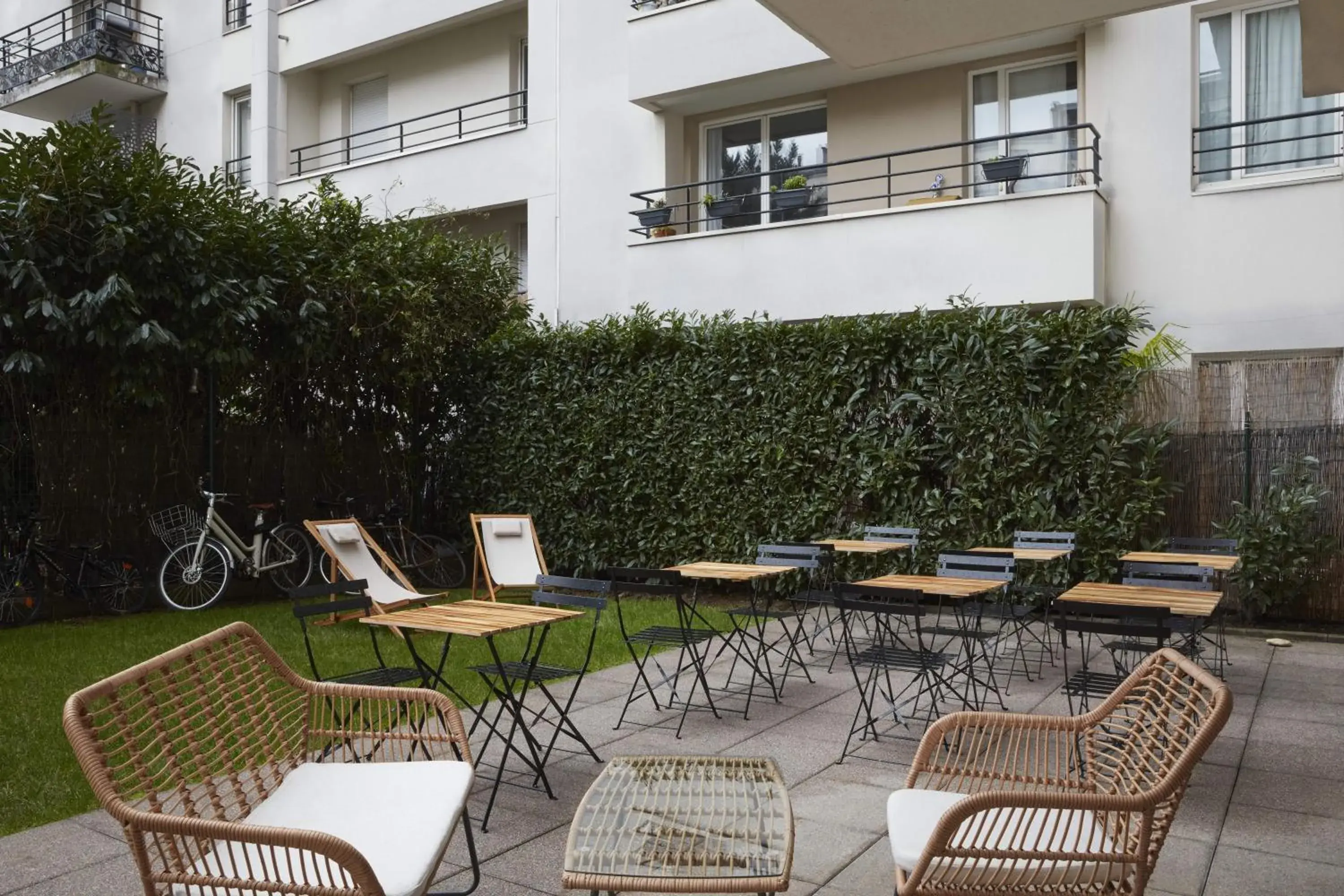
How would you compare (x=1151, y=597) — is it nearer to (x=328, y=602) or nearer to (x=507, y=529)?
(x=328, y=602)

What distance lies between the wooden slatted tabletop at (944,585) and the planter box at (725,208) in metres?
7.16

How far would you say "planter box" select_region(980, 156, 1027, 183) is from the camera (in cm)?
1138

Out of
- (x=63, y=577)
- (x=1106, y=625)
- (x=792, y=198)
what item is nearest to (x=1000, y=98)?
(x=792, y=198)

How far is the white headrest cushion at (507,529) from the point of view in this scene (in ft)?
32.6

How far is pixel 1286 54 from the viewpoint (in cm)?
1052

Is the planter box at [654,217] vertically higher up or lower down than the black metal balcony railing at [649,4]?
lower down

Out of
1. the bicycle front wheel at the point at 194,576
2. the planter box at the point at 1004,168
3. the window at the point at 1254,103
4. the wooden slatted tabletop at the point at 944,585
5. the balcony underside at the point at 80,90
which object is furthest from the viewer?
the balcony underside at the point at 80,90

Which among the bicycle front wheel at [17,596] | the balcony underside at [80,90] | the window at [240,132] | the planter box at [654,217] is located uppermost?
the balcony underside at [80,90]

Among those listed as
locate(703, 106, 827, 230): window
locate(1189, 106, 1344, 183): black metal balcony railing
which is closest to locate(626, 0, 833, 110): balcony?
locate(703, 106, 827, 230): window

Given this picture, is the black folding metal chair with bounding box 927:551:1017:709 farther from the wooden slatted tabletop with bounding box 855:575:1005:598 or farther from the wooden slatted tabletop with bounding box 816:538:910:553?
the wooden slatted tabletop with bounding box 816:538:910:553

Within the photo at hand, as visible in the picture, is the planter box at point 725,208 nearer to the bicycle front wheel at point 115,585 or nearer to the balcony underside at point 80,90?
the bicycle front wheel at point 115,585

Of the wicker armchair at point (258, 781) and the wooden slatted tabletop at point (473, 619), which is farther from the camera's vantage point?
the wooden slatted tabletop at point (473, 619)

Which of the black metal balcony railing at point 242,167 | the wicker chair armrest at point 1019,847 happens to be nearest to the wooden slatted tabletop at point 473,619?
the wicker chair armrest at point 1019,847

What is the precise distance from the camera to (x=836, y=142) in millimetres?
13367
